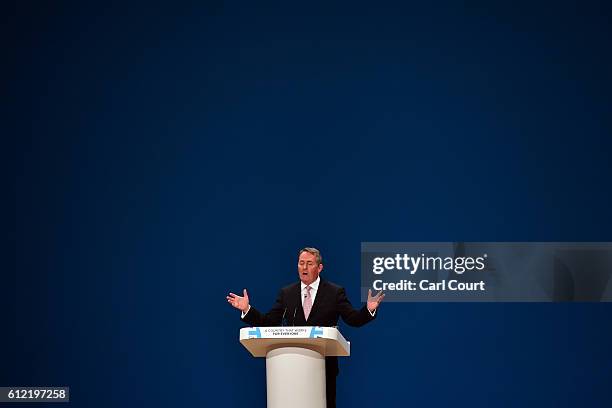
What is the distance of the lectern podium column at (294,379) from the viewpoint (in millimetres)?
4969

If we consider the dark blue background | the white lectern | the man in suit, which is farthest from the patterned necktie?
the dark blue background

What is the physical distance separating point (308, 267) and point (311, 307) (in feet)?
0.80

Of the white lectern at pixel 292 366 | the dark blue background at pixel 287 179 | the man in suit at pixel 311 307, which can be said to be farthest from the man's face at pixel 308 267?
the dark blue background at pixel 287 179

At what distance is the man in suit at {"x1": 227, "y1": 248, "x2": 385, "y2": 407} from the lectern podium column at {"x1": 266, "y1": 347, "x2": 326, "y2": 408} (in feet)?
1.56

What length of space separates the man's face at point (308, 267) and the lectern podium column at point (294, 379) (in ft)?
2.20

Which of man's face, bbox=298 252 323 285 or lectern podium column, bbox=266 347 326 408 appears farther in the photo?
man's face, bbox=298 252 323 285

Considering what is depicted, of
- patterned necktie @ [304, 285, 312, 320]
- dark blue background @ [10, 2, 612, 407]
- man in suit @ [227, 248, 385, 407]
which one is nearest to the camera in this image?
man in suit @ [227, 248, 385, 407]

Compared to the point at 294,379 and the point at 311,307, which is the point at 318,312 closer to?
the point at 311,307

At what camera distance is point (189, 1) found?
7.28m

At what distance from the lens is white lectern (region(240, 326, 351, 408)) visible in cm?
492
